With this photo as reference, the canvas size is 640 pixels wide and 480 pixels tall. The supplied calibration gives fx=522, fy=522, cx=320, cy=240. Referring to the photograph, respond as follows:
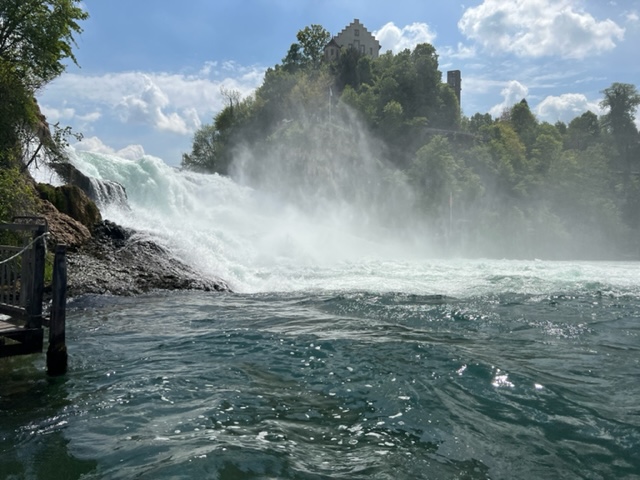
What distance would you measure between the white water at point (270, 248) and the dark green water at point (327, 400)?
19.2 feet

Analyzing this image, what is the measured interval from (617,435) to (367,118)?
2066 inches

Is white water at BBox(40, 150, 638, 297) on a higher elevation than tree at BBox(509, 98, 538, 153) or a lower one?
lower

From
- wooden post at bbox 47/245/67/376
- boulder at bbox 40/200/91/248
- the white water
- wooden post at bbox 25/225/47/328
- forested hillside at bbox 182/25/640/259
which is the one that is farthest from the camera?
forested hillside at bbox 182/25/640/259

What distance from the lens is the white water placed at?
18031 mm

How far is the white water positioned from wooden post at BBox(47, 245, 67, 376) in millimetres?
9313

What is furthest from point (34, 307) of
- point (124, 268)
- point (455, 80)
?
point (455, 80)

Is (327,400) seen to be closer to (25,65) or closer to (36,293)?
(36,293)

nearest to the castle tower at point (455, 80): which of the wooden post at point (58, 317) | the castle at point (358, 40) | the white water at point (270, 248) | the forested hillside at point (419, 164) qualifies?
the castle at point (358, 40)

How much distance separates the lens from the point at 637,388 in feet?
23.9

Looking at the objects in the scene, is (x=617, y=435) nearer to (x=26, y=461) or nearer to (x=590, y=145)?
(x=26, y=461)

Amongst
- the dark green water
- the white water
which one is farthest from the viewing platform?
the white water

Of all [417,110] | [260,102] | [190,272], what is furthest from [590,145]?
[190,272]

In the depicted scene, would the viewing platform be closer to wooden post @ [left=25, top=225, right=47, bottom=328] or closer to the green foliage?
wooden post @ [left=25, top=225, right=47, bottom=328]

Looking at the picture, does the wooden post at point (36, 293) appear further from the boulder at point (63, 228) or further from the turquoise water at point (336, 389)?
the boulder at point (63, 228)
